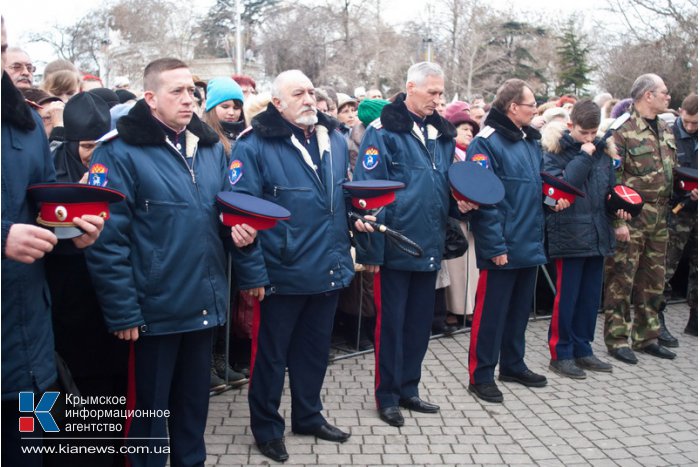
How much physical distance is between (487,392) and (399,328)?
100 centimetres

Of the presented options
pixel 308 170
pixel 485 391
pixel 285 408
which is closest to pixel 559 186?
pixel 485 391

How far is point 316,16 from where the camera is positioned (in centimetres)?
3831

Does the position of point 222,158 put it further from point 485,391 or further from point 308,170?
point 485,391

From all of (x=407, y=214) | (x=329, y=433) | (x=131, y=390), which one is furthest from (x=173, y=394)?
(x=407, y=214)

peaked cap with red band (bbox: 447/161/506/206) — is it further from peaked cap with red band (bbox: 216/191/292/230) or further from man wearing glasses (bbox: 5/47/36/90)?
man wearing glasses (bbox: 5/47/36/90)

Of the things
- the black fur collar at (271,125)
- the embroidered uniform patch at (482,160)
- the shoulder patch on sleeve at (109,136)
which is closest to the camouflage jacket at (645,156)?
the embroidered uniform patch at (482,160)

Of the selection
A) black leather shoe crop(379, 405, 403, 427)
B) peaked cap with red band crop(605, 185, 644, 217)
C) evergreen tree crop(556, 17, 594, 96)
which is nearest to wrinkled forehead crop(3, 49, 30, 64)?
black leather shoe crop(379, 405, 403, 427)

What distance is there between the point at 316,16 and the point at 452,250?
115ft

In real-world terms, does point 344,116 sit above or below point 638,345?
above

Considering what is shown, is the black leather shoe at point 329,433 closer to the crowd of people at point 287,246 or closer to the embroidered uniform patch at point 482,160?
the crowd of people at point 287,246

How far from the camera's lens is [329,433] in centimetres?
465

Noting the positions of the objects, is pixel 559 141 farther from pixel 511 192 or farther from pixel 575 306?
pixel 575 306

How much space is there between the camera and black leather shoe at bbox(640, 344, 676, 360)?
669 cm

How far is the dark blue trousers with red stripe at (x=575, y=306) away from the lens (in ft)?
19.9
